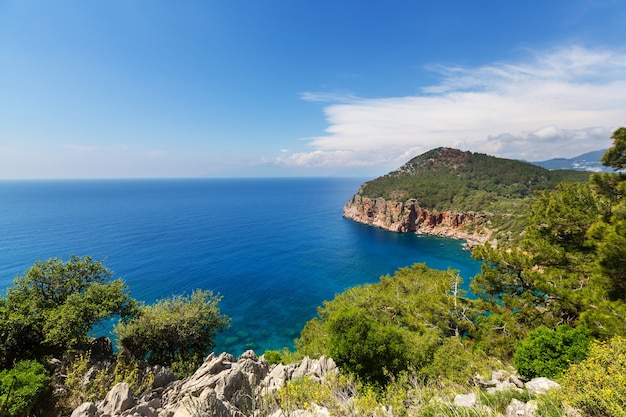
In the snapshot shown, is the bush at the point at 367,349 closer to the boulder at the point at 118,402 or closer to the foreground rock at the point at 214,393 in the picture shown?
the foreground rock at the point at 214,393

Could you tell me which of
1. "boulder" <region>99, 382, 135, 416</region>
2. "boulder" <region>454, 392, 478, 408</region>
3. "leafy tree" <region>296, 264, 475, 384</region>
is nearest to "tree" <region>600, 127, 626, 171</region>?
"leafy tree" <region>296, 264, 475, 384</region>

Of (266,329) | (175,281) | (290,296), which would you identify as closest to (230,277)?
(175,281)

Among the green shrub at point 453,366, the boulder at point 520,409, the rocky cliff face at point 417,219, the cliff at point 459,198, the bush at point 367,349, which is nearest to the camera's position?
the boulder at point 520,409

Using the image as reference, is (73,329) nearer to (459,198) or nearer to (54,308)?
(54,308)

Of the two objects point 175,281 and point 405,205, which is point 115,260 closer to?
point 175,281

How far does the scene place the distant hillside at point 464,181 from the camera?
86.8m

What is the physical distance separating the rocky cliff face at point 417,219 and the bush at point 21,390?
261 feet

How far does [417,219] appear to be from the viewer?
8769cm

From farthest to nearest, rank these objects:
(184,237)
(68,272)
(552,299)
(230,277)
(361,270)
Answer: (184,237), (361,270), (230,277), (68,272), (552,299)

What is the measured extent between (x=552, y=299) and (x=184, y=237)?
69.1 meters

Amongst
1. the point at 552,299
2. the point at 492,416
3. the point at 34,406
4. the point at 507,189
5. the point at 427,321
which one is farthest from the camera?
the point at 507,189

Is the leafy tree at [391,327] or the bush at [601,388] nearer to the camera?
the bush at [601,388]

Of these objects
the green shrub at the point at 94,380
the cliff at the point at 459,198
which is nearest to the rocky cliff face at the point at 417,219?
the cliff at the point at 459,198

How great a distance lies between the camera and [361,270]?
5253 centimetres
